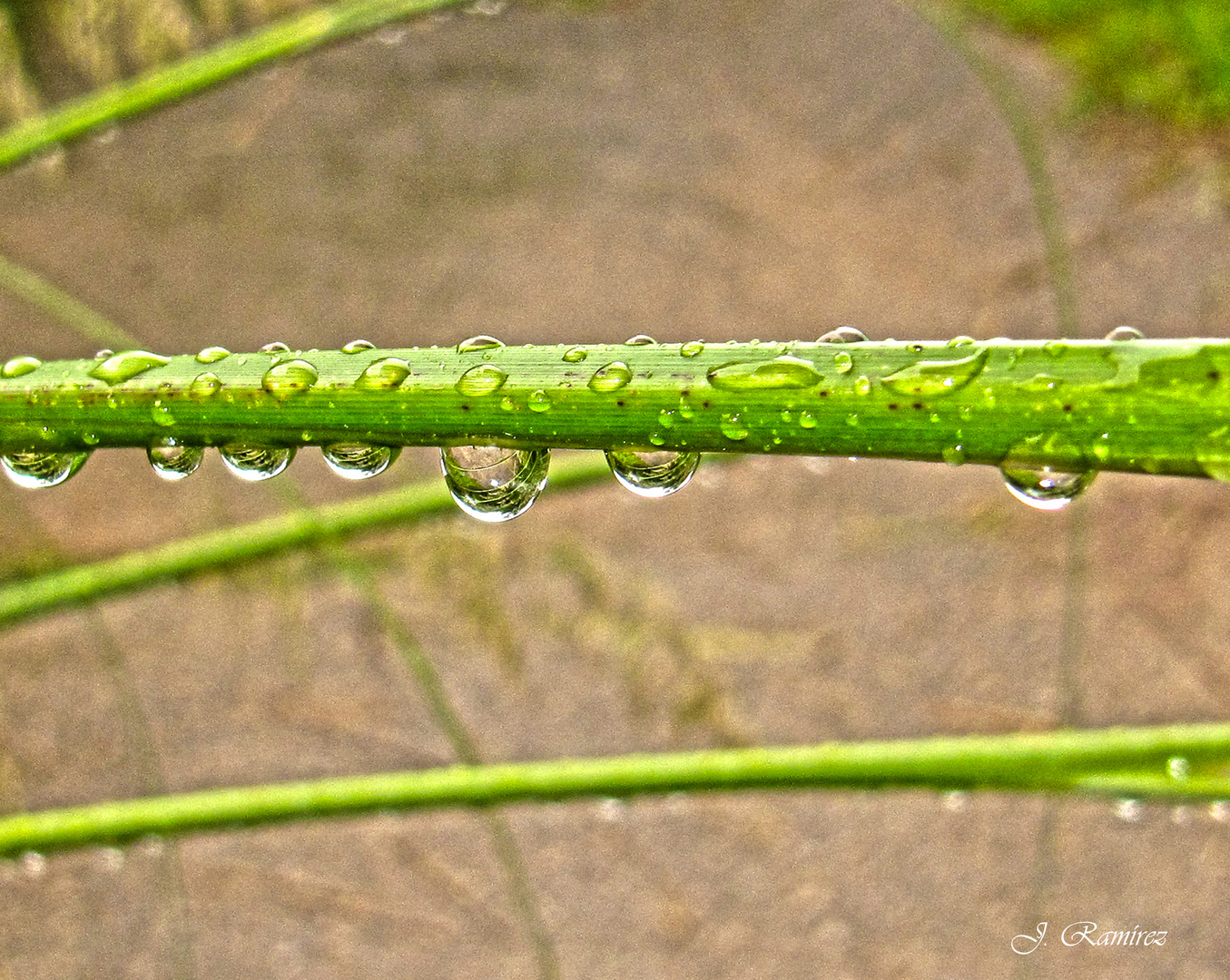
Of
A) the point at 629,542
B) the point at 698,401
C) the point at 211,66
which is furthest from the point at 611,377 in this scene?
the point at 211,66

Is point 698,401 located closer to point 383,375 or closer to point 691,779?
point 383,375

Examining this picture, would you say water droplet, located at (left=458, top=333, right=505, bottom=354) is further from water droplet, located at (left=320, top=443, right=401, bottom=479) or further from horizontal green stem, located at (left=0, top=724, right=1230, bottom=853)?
horizontal green stem, located at (left=0, top=724, right=1230, bottom=853)

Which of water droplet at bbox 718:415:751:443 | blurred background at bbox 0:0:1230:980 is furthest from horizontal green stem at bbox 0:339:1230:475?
blurred background at bbox 0:0:1230:980

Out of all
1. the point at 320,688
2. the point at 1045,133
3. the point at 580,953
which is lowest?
the point at 580,953

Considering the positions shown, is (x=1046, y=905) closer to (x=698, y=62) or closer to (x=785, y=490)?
(x=785, y=490)

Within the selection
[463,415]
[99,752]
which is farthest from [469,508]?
[99,752]

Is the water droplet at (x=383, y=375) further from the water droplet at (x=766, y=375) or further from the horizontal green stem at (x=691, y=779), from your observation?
the horizontal green stem at (x=691, y=779)

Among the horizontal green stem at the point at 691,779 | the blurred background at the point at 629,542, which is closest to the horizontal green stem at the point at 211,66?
the blurred background at the point at 629,542
